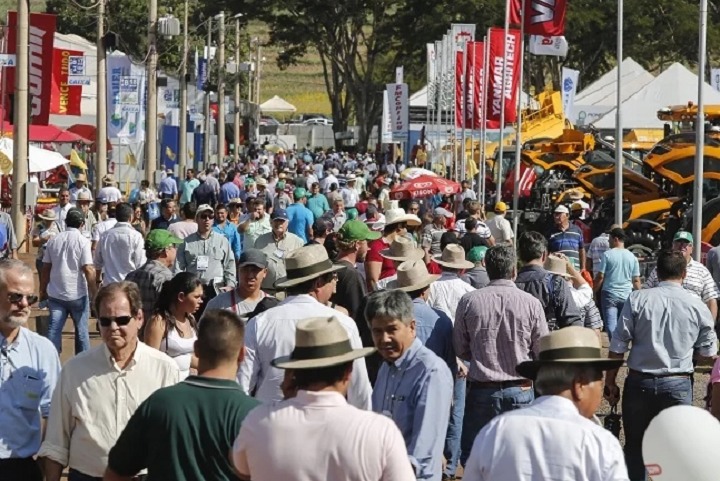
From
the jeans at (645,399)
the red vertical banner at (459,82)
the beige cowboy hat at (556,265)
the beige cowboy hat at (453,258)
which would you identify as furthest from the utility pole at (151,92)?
the jeans at (645,399)

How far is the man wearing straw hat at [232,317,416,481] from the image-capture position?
5.07 metres

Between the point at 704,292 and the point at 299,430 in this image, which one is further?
the point at 704,292

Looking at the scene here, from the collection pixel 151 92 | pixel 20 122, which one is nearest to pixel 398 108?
pixel 151 92

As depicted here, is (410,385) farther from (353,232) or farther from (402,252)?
(402,252)

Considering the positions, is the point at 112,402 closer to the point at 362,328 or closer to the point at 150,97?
the point at 362,328

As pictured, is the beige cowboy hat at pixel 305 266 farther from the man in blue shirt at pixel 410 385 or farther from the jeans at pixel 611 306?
the jeans at pixel 611 306

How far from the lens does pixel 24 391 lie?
6996 mm

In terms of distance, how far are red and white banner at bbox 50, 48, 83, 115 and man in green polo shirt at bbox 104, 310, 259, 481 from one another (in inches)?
1282

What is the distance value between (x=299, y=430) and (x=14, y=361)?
2250 millimetres

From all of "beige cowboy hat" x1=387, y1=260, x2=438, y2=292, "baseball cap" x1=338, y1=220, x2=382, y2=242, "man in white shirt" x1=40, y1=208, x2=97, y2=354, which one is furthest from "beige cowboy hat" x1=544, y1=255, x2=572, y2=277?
"man in white shirt" x1=40, y1=208, x2=97, y2=354

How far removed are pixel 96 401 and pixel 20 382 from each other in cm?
52

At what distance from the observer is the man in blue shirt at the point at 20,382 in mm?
6957

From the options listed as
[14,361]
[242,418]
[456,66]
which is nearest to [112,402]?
[14,361]

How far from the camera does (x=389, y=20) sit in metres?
72.1
